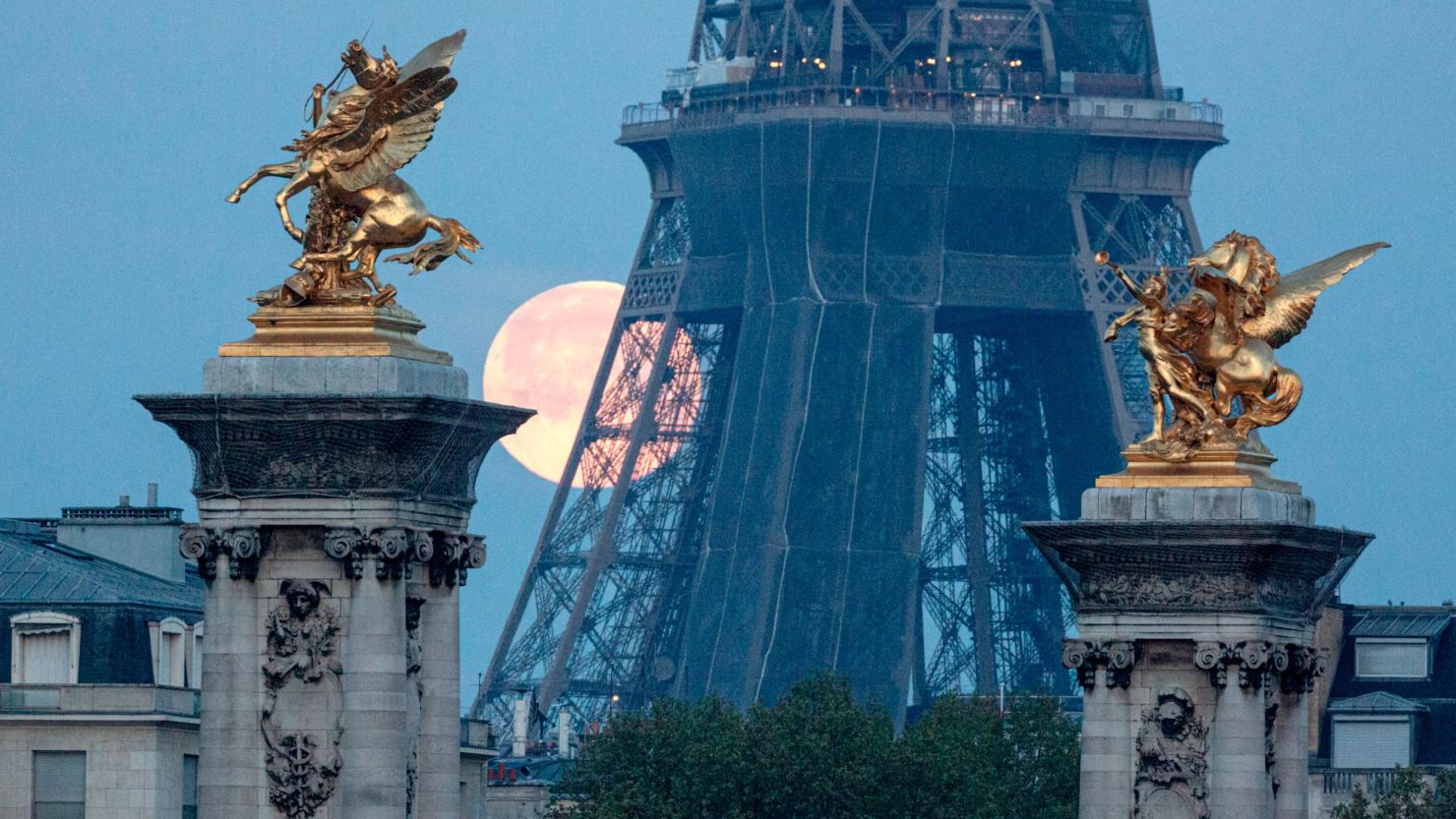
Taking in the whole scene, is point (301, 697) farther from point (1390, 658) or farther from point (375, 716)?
point (1390, 658)

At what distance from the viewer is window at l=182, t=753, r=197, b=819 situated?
343ft

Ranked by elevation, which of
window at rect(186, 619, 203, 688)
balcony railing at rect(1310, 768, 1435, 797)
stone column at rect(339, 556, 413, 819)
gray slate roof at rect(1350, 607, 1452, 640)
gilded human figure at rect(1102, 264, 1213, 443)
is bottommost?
stone column at rect(339, 556, 413, 819)

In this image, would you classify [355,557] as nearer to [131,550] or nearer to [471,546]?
[471,546]

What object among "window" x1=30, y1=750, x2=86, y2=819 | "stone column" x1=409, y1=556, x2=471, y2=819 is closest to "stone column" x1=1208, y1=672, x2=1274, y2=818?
"stone column" x1=409, y1=556, x2=471, y2=819

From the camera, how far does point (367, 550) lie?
244ft

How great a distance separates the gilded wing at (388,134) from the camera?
248 ft

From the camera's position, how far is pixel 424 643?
75.4 m

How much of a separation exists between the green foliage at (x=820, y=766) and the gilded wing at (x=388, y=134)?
51.1m

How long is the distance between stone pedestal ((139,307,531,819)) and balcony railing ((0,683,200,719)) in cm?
2938

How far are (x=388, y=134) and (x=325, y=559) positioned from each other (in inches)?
209

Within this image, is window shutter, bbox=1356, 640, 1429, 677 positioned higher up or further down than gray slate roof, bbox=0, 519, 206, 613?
higher up

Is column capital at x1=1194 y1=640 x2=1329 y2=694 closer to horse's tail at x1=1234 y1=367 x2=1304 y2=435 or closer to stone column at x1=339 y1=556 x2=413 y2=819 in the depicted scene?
horse's tail at x1=1234 y1=367 x2=1304 y2=435

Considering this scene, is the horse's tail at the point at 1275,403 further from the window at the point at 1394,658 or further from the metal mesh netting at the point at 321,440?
the window at the point at 1394,658

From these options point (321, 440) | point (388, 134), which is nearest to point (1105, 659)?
point (321, 440)
